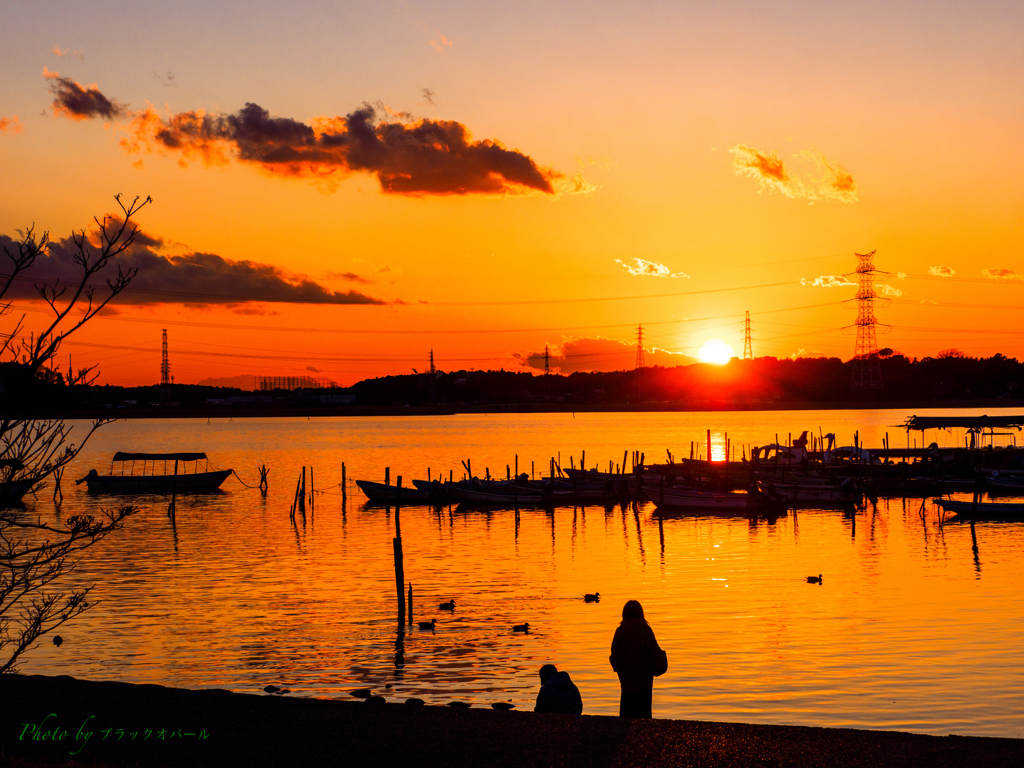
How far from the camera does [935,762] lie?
12391 millimetres

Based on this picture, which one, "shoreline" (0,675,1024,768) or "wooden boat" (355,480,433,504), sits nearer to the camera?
"shoreline" (0,675,1024,768)

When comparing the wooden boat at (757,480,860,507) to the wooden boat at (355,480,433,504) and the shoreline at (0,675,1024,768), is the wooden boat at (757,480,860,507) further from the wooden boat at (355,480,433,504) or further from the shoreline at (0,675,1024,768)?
the shoreline at (0,675,1024,768)

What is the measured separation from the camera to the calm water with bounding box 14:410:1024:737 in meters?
21.9

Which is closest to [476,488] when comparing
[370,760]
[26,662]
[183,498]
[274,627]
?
[183,498]

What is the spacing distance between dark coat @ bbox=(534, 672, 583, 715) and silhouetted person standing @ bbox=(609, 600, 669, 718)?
1.50 m

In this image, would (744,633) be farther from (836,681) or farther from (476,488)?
(476,488)

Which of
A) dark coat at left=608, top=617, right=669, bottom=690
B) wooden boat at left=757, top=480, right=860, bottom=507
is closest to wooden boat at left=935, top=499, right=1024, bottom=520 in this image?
wooden boat at left=757, top=480, right=860, bottom=507

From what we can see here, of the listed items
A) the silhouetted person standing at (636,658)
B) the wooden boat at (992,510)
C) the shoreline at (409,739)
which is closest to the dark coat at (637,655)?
the silhouetted person standing at (636,658)

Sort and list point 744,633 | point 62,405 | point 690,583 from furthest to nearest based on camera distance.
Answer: point 690,583, point 744,633, point 62,405

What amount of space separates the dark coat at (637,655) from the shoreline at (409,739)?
28.9 inches

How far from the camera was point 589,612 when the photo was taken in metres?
31.7

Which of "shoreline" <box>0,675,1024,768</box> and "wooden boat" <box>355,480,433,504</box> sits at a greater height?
"shoreline" <box>0,675,1024,768</box>

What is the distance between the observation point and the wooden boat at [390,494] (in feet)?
238

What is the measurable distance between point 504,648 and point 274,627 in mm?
8118
